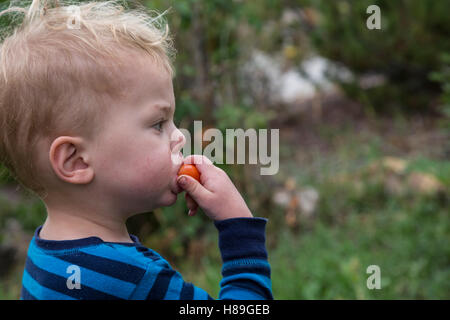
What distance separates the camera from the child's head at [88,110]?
50.3 inches

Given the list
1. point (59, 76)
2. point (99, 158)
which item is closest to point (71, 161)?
point (99, 158)

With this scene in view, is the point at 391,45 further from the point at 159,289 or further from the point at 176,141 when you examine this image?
the point at 159,289

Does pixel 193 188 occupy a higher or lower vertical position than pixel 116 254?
higher

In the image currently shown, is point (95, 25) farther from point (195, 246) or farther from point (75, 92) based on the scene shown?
point (195, 246)

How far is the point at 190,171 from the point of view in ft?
4.59

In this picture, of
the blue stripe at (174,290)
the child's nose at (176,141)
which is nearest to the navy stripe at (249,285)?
the blue stripe at (174,290)

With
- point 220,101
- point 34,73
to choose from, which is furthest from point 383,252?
point 34,73

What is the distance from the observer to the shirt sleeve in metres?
1.28

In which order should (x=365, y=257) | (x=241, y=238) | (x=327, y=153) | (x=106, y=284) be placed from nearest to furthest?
(x=106, y=284)
(x=241, y=238)
(x=365, y=257)
(x=327, y=153)

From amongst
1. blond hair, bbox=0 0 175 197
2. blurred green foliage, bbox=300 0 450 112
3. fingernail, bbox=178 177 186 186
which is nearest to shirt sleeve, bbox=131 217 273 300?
fingernail, bbox=178 177 186 186

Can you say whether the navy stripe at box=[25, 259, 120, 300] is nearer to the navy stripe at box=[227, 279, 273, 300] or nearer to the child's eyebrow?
the navy stripe at box=[227, 279, 273, 300]

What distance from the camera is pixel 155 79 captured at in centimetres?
134

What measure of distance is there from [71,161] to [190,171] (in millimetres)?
290

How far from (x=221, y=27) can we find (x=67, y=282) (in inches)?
125
